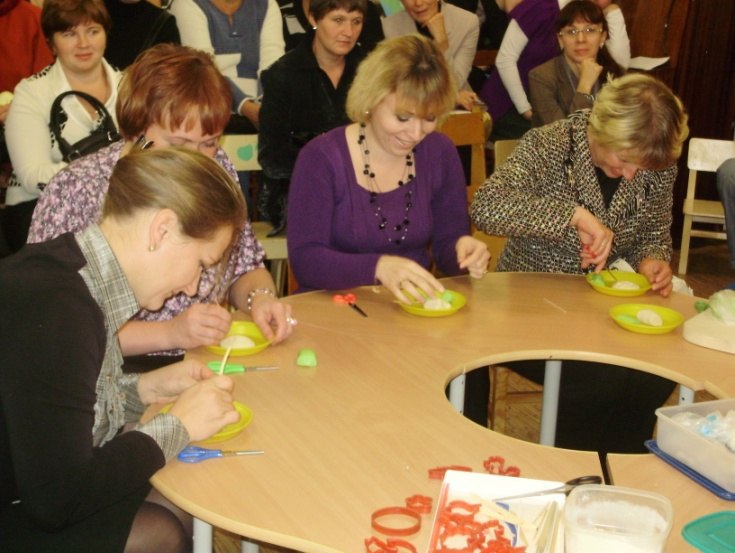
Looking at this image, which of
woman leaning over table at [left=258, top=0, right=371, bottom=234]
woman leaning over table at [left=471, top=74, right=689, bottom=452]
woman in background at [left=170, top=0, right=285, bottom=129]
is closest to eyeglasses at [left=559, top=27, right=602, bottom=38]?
woman leaning over table at [left=258, top=0, right=371, bottom=234]

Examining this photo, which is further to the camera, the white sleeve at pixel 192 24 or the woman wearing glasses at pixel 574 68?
the woman wearing glasses at pixel 574 68

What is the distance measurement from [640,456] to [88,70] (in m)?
2.34

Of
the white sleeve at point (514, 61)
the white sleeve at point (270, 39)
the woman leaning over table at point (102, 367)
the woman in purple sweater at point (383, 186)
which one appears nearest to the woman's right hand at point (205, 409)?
the woman leaning over table at point (102, 367)

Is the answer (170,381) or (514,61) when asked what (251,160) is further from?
(170,381)

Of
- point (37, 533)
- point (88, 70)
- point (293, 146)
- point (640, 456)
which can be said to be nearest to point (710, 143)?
point (293, 146)

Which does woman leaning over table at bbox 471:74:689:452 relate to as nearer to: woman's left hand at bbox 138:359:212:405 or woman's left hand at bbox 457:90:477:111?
woman's left hand at bbox 138:359:212:405

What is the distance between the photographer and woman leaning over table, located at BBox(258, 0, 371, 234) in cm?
344

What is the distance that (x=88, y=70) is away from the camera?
3.04 meters

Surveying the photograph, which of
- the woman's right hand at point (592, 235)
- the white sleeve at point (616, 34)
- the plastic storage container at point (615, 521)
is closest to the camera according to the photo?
the plastic storage container at point (615, 521)

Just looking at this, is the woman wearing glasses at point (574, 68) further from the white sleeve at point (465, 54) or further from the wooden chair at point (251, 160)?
the wooden chair at point (251, 160)

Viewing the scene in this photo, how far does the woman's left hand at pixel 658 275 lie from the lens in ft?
7.54

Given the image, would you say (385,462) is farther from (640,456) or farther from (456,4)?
(456,4)

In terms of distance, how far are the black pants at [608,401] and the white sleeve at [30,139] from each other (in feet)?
5.51

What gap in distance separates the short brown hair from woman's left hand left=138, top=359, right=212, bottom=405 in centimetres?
59
